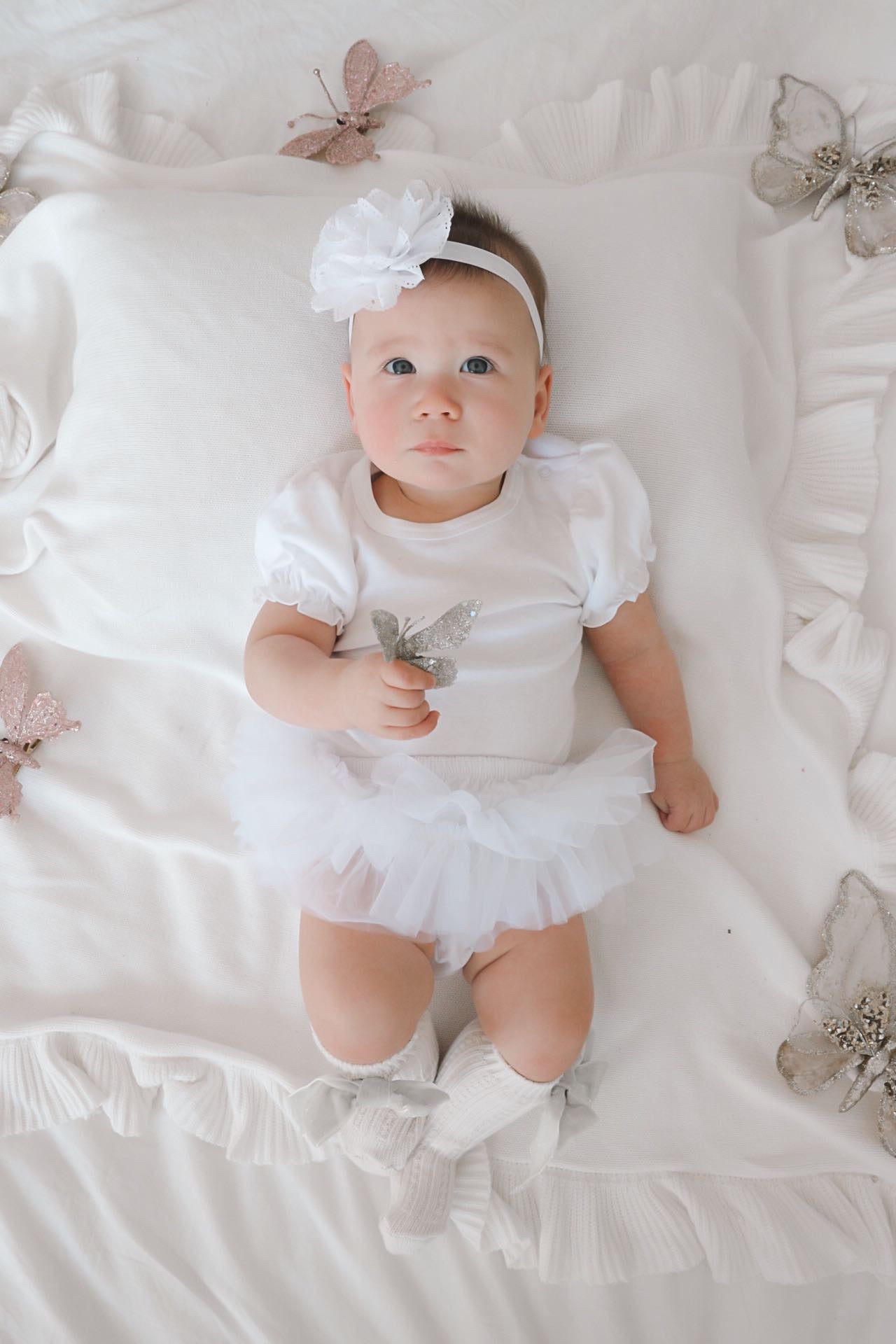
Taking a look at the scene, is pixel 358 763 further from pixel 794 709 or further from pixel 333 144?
pixel 333 144

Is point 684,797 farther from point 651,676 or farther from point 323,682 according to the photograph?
point 323,682

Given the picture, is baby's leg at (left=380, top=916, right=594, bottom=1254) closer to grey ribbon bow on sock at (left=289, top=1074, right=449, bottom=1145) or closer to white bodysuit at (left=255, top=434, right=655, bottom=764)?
grey ribbon bow on sock at (left=289, top=1074, right=449, bottom=1145)

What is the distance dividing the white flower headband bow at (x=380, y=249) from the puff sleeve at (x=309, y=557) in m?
0.23

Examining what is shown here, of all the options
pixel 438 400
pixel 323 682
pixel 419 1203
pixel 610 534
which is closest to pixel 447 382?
pixel 438 400

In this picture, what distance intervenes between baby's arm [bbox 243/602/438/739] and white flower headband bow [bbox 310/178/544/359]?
368mm

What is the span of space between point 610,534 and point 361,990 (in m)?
0.61

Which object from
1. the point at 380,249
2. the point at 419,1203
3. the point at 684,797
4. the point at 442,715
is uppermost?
the point at 380,249


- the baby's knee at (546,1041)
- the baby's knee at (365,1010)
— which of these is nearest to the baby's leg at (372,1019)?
the baby's knee at (365,1010)

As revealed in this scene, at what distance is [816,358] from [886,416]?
0.13m

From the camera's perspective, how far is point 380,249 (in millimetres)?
1146

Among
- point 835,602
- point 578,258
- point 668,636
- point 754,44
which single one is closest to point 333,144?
point 578,258

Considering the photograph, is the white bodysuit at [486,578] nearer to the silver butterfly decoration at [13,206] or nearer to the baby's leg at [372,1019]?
the baby's leg at [372,1019]

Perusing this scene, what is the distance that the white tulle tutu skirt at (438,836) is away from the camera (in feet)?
3.72

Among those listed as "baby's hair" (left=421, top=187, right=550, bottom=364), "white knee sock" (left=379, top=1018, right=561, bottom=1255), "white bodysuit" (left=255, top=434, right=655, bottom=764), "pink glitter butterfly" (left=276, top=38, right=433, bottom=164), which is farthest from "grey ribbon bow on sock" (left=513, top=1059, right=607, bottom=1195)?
"pink glitter butterfly" (left=276, top=38, right=433, bottom=164)
